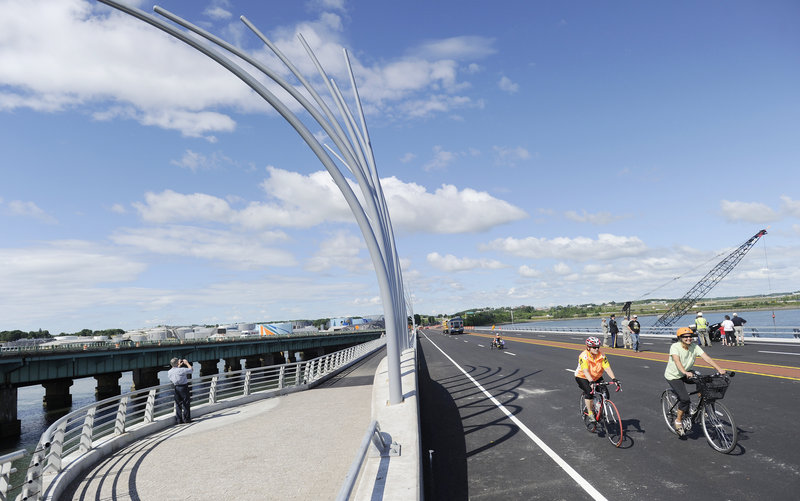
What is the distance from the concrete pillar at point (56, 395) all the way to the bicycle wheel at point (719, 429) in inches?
1969

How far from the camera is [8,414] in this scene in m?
31.4

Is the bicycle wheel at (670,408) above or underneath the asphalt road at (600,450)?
above

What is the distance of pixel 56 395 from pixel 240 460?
44.7m

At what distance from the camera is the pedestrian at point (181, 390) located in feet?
41.3

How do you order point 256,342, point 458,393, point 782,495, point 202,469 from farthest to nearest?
point 256,342
point 458,393
point 202,469
point 782,495

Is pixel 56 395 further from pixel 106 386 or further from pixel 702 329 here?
pixel 702 329

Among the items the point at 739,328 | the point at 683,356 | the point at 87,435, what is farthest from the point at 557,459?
the point at 739,328

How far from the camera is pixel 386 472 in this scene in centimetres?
599

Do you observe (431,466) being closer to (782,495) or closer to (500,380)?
(782,495)

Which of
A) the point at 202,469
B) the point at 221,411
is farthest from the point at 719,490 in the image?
the point at 221,411

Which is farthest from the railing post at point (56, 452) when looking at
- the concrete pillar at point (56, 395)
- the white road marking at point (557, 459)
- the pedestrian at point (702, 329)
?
the concrete pillar at point (56, 395)

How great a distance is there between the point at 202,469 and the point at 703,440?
883cm

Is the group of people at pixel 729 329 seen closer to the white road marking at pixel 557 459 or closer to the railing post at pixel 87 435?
the white road marking at pixel 557 459

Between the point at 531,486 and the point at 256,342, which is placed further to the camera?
the point at 256,342
